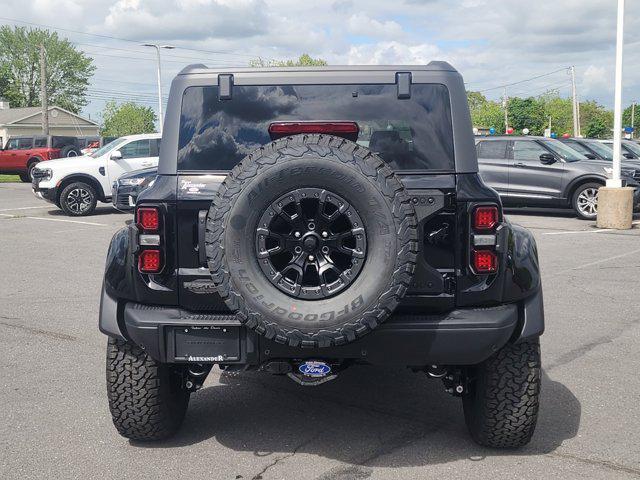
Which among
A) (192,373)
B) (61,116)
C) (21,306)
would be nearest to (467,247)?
(192,373)

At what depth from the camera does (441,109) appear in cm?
400

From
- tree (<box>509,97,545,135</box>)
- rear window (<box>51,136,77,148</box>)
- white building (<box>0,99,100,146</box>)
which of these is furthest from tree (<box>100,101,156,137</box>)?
rear window (<box>51,136,77,148</box>)

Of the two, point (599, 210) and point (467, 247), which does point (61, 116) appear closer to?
point (599, 210)

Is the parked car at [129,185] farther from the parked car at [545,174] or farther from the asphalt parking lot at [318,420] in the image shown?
the asphalt parking lot at [318,420]

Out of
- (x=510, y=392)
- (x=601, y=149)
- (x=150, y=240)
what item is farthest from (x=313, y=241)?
(x=601, y=149)

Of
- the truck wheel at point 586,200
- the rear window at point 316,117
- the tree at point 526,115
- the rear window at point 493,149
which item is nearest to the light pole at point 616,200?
the truck wheel at point 586,200

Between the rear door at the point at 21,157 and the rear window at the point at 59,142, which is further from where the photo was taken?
the rear window at the point at 59,142

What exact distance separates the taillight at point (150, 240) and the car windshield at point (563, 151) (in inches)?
535

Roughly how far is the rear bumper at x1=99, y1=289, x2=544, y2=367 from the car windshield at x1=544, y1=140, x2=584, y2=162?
13099 millimetres

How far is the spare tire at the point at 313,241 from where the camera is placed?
3.44 m

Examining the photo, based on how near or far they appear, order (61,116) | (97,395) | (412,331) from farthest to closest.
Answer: (61,116) → (97,395) → (412,331)

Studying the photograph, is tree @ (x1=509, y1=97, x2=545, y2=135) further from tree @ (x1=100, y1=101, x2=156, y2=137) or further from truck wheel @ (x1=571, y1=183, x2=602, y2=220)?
truck wheel @ (x1=571, y1=183, x2=602, y2=220)

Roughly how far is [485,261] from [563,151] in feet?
44.1

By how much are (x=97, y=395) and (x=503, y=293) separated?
2700 mm
